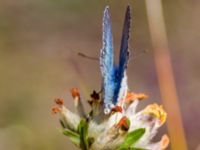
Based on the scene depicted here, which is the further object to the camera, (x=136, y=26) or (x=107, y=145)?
(x=136, y=26)

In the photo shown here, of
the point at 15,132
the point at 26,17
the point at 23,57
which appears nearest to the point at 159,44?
the point at 15,132

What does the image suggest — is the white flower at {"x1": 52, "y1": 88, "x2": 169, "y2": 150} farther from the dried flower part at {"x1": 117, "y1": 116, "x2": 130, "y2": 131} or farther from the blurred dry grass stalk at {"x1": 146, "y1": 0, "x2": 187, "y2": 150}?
the blurred dry grass stalk at {"x1": 146, "y1": 0, "x2": 187, "y2": 150}

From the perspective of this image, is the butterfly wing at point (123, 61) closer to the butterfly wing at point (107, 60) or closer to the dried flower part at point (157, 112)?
the butterfly wing at point (107, 60)

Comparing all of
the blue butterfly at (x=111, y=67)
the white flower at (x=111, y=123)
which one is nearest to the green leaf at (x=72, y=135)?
the white flower at (x=111, y=123)

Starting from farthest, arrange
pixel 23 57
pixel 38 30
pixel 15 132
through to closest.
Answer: pixel 38 30 < pixel 23 57 < pixel 15 132

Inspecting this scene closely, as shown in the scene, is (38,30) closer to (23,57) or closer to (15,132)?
(23,57)
